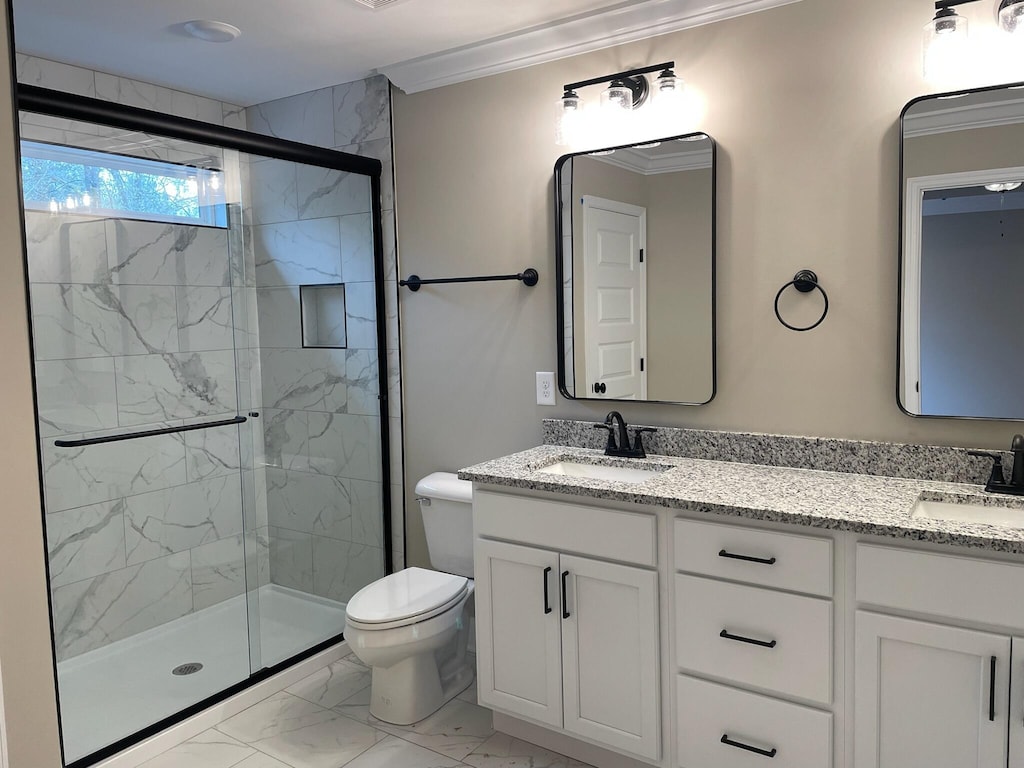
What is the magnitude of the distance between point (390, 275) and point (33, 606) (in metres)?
1.74

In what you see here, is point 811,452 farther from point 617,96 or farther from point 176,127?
point 176,127

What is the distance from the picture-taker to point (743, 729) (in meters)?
1.96

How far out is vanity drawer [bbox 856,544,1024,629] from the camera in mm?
1615

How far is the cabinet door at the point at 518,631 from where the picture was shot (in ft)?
7.45

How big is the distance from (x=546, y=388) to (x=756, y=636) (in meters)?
1.18

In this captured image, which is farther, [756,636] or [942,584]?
[756,636]

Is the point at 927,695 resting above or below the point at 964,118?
below

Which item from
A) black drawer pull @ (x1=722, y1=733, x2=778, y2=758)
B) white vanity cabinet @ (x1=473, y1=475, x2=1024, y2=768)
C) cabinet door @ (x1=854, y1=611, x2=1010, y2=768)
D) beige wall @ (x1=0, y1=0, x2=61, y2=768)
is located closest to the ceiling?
beige wall @ (x1=0, y1=0, x2=61, y2=768)

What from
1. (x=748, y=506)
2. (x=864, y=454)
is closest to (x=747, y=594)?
(x=748, y=506)

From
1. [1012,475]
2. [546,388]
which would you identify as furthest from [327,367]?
[1012,475]

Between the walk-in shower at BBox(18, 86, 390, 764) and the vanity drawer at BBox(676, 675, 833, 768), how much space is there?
5.30 feet

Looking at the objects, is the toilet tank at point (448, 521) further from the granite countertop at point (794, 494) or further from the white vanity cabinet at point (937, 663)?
the white vanity cabinet at point (937, 663)

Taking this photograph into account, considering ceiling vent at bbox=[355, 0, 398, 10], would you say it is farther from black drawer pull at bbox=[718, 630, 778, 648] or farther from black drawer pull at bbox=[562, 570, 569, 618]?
black drawer pull at bbox=[718, 630, 778, 648]

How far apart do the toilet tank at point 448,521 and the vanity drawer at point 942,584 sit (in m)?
1.41
